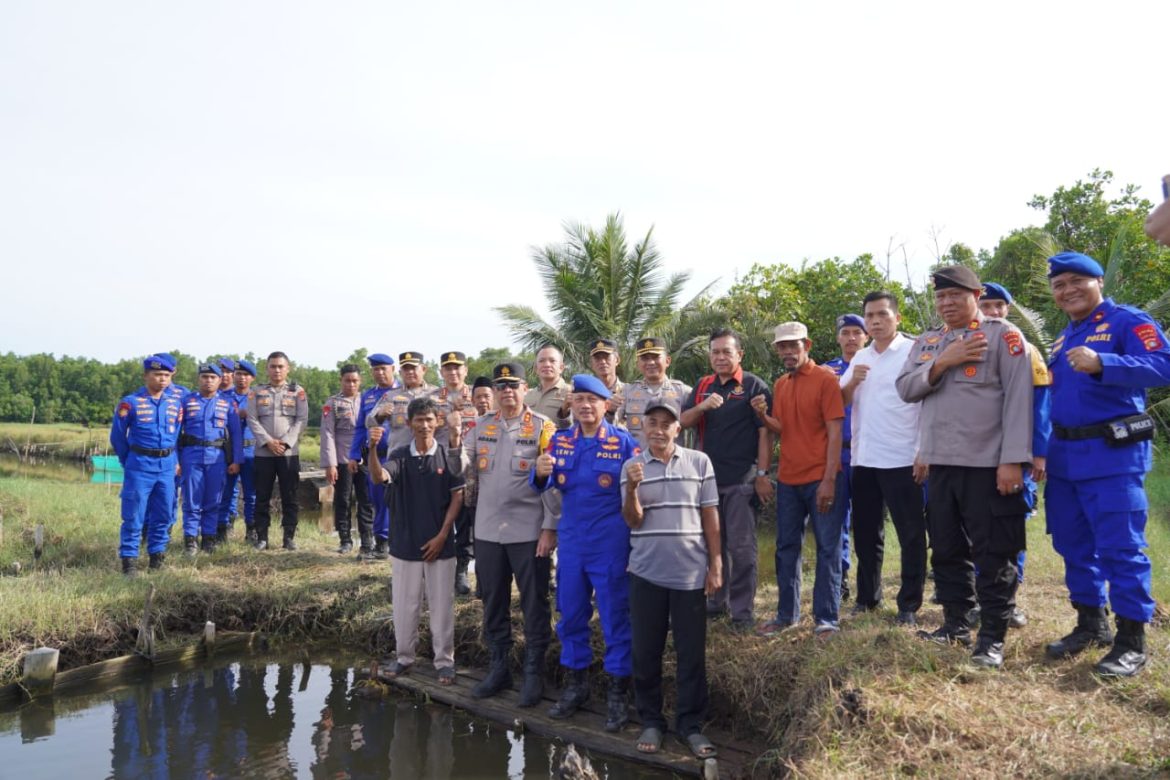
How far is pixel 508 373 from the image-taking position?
212 inches

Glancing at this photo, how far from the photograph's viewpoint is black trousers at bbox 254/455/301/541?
8.70 meters

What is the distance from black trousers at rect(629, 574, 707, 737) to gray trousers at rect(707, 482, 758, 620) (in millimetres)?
908

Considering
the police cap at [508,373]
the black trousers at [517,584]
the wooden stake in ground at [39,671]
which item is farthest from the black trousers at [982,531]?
the wooden stake in ground at [39,671]

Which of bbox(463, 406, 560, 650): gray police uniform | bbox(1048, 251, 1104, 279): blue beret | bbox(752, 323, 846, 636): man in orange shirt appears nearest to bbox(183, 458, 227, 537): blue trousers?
bbox(463, 406, 560, 650): gray police uniform

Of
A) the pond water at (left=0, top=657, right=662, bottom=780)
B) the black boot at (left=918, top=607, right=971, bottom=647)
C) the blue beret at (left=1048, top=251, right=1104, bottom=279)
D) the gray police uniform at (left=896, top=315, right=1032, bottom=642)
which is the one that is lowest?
the pond water at (left=0, top=657, right=662, bottom=780)

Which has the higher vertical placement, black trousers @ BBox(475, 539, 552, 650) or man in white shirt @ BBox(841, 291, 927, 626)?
man in white shirt @ BBox(841, 291, 927, 626)

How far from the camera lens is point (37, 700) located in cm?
584

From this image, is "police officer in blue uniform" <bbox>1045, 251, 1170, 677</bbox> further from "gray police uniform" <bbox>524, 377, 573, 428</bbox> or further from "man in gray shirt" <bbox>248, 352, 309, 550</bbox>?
"man in gray shirt" <bbox>248, 352, 309, 550</bbox>

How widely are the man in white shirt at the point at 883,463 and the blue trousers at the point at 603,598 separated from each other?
1.81 m

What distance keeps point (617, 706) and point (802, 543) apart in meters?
1.65

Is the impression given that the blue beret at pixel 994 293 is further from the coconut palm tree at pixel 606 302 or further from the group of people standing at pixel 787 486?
the coconut palm tree at pixel 606 302

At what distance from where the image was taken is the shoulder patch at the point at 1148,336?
395 centimetres

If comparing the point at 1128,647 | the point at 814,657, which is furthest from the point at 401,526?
the point at 1128,647

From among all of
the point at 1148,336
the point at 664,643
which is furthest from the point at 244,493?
the point at 1148,336
